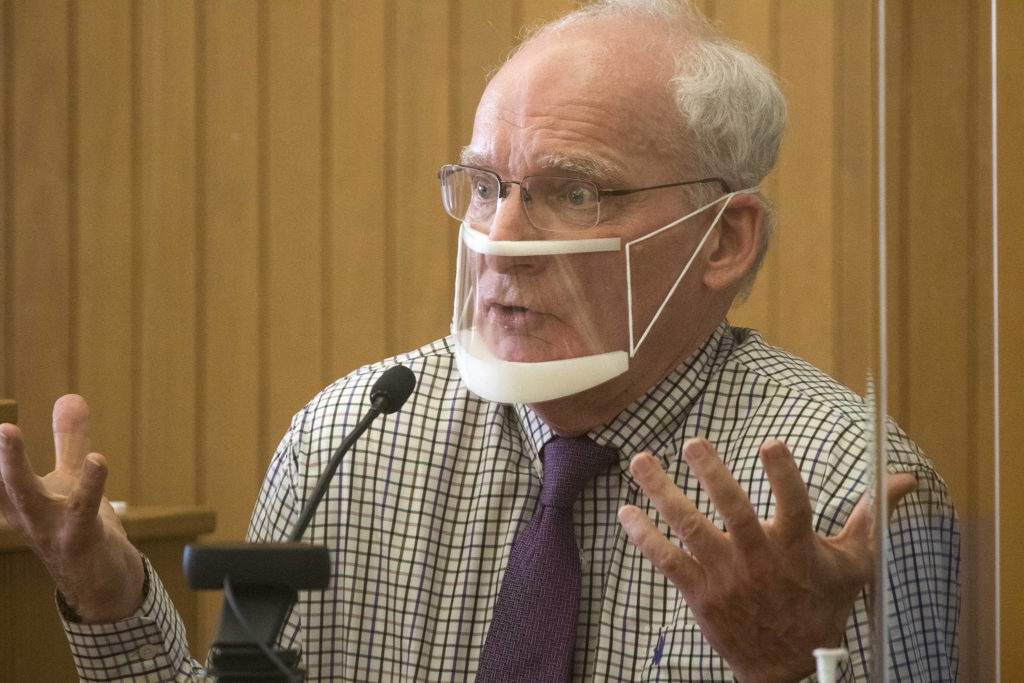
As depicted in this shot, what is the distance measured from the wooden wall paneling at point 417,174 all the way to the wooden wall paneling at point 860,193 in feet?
1.51

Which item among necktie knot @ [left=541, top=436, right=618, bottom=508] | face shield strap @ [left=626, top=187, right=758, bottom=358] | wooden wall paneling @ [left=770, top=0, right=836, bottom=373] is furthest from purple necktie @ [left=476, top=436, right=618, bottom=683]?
wooden wall paneling @ [left=770, top=0, right=836, bottom=373]

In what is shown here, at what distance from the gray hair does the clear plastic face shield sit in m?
0.09

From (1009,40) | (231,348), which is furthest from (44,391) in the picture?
(1009,40)

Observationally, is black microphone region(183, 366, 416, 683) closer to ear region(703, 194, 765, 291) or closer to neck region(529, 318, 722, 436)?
neck region(529, 318, 722, 436)

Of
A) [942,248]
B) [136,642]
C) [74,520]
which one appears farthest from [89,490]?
[942,248]

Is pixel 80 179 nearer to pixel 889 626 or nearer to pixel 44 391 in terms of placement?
pixel 44 391

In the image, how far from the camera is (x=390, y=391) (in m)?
0.77

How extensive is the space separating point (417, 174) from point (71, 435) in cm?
57

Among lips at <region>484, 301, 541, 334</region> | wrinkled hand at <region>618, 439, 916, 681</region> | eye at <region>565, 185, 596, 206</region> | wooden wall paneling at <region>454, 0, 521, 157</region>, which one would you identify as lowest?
wrinkled hand at <region>618, 439, 916, 681</region>

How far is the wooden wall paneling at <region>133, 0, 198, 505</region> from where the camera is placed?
1189mm

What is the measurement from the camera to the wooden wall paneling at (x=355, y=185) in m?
1.27

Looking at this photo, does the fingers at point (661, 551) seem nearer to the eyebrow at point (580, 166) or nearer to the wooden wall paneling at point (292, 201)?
the eyebrow at point (580, 166)

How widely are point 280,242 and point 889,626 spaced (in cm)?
82

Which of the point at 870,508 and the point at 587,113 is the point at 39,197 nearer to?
the point at 587,113
